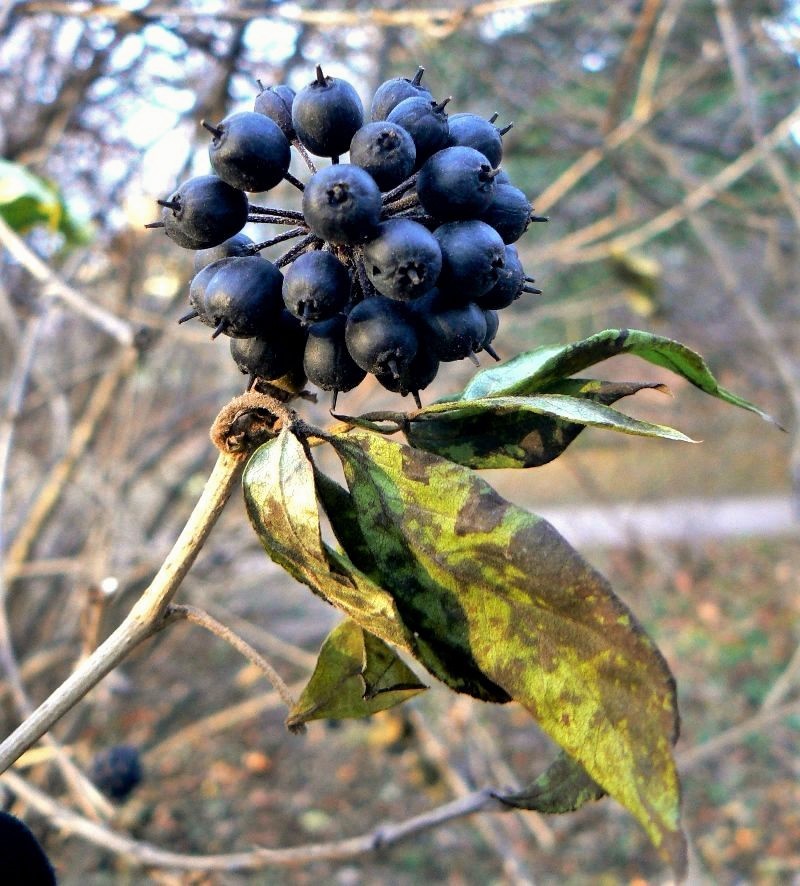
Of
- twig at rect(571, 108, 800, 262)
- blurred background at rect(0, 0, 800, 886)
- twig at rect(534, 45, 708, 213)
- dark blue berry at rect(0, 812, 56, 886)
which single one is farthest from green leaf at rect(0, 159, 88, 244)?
twig at rect(534, 45, 708, 213)

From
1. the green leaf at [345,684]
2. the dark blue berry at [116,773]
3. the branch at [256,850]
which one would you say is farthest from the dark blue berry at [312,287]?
the dark blue berry at [116,773]

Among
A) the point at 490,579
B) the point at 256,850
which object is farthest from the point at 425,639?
the point at 256,850

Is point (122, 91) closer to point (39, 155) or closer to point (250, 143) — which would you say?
point (39, 155)

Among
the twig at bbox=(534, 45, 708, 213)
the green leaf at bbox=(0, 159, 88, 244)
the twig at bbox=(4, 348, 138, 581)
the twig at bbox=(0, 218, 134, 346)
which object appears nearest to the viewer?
the twig at bbox=(0, 218, 134, 346)

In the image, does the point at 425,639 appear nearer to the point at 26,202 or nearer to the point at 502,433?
the point at 502,433

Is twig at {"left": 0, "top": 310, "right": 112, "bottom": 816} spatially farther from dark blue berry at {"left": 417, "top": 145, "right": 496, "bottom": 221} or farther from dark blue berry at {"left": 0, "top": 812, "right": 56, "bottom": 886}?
dark blue berry at {"left": 417, "top": 145, "right": 496, "bottom": 221}

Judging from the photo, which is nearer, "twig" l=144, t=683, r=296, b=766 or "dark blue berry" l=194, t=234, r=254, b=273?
"dark blue berry" l=194, t=234, r=254, b=273
